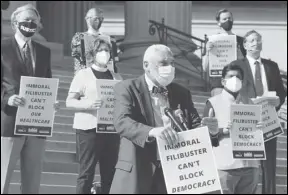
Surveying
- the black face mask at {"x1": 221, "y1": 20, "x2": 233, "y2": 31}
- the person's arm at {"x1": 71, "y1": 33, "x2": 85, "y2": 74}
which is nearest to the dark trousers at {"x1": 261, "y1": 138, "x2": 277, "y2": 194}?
the black face mask at {"x1": 221, "y1": 20, "x2": 233, "y2": 31}

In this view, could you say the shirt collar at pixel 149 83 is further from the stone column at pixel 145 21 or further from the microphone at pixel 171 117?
the stone column at pixel 145 21

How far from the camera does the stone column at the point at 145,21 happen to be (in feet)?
63.0

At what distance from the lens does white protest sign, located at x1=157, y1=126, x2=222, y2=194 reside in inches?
289

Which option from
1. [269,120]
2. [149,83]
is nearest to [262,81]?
[269,120]

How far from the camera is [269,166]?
34.5 ft

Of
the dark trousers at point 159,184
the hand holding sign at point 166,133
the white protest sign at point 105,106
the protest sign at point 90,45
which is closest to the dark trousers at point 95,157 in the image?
the white protest sign at point 105,106

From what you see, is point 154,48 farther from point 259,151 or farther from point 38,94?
point 259,151

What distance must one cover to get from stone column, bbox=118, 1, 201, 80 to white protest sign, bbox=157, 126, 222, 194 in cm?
1155

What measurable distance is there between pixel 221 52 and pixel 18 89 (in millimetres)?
2790

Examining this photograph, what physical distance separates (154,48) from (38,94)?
1.97 meters

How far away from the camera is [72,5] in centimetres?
2338

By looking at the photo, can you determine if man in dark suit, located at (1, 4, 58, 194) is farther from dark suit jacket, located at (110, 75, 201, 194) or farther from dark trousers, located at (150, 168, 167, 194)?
dark trousers, located at (150, 168, 167, 194)

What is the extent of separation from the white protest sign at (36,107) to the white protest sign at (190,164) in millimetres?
2087

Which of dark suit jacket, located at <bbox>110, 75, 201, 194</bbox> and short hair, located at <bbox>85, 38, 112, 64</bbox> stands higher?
short hair, located at <bbox>85, 38, 112, 64</bbox>
